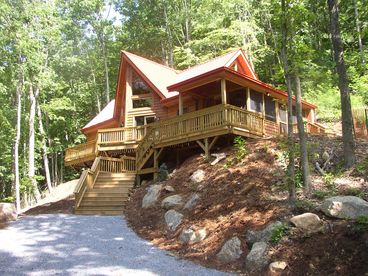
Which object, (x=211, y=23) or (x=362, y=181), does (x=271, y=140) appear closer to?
(x=362, y=181)

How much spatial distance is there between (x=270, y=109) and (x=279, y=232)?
13.0 meters

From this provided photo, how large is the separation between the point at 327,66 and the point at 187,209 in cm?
2203

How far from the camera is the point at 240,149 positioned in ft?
45.3

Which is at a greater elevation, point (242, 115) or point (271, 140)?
point (242, 115)

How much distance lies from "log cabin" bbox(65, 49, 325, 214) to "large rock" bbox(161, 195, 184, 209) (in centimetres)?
289

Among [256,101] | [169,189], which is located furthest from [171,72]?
[169,189]

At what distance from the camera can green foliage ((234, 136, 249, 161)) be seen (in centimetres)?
1337

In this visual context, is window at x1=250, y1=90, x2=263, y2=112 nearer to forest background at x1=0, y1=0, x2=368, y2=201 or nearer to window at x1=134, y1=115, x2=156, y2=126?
forest background at x1=0, y1=0, x2=368, y2=201

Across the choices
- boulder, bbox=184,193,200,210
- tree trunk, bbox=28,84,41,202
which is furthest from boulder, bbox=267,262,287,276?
tree trunk, bbox=28,84,41,202

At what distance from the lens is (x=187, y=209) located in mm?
11656

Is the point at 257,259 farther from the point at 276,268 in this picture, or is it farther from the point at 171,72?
the point at 171,72

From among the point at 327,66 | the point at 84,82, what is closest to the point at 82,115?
the point at 84,82

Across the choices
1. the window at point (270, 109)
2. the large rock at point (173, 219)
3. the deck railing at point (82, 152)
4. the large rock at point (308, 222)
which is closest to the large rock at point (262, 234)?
the large rock at point (308, 222)

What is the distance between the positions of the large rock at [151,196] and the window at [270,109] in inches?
320
